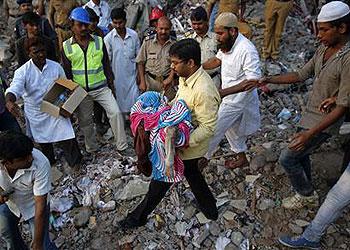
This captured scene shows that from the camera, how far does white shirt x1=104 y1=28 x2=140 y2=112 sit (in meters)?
5.61

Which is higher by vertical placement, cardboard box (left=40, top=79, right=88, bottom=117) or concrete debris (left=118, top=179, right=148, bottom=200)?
cardboard box (left=40, top=79, right=88, bottom=117)

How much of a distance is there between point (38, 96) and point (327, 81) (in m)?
2.98

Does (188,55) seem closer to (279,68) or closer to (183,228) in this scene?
(183,228)

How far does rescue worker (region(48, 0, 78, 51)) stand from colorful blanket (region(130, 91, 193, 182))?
374cm

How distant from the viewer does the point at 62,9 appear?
6887 millimetres

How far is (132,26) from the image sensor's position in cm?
743

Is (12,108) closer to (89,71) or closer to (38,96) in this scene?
(38,96)

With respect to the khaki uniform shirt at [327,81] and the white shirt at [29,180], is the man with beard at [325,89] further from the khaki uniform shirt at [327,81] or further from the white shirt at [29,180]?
the white shirt at [29,180]

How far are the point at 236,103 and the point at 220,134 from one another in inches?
15.1

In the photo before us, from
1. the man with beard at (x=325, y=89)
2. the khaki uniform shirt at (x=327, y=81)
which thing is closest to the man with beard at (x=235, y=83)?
the man with beard at (x=325, y=89)

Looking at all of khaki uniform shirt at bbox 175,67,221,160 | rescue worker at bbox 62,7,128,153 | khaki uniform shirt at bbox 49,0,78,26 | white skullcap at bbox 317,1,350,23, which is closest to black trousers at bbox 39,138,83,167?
rescue worker at bbox 62,7,128,153

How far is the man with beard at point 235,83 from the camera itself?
420 centimetres

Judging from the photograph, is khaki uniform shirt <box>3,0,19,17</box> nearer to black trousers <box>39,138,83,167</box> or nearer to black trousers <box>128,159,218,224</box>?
black trousers <box>39,138,83,167</box>

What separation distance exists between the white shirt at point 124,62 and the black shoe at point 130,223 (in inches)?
81.8
